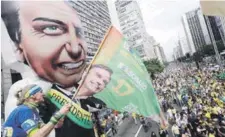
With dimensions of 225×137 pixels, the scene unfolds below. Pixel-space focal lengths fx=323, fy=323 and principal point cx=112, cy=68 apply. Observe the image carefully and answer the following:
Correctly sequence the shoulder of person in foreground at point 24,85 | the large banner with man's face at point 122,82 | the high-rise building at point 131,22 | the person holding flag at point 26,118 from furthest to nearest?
the high-rise building at point 131,22 → the shoulder of person in foreground at point 24,85 → the person holding flag at point 26,118 → the large banner with man's face at point 122,82

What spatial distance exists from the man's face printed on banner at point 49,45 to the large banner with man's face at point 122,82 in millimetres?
2462

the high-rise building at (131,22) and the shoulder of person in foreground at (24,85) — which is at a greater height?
the high-rise building at (131,22)

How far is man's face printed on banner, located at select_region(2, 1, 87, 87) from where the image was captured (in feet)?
23.9

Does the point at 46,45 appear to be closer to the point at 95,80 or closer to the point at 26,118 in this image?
the point at 26,118

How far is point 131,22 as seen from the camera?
126 meters

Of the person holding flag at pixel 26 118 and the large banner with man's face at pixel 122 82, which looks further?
the person holding flag at pixel 26 118

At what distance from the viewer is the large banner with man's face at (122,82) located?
4832 mm

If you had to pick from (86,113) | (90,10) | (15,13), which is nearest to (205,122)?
(86,113)

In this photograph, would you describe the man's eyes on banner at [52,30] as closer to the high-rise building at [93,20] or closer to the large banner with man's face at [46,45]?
the large banner with man's face at [46,45]

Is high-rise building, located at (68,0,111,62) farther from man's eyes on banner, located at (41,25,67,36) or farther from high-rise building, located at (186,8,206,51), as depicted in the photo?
high-rise building, located at (186,8,206,51)

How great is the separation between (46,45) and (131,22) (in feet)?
394

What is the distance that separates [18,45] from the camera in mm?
7477

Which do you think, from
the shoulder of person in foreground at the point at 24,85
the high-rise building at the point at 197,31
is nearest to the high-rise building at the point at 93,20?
the shoulder of person in foreground at the point at 24,85

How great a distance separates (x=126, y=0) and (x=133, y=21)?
9806 millimetres
